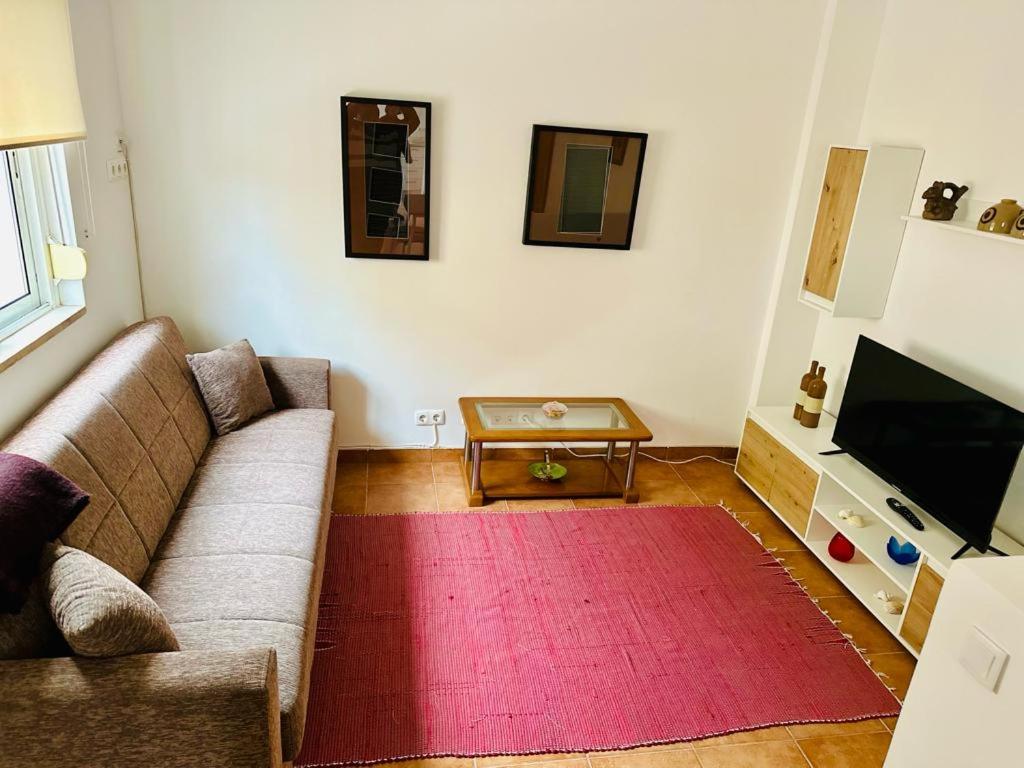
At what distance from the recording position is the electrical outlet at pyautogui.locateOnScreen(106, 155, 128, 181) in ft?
9.97

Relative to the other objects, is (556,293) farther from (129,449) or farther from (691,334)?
(129,449)

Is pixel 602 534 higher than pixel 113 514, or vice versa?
pixel 113 514

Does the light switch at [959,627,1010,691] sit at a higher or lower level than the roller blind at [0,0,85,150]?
lower

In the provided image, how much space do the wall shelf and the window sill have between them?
10.6ft

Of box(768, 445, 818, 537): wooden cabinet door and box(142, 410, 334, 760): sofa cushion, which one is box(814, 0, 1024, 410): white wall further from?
box(142, 410, 334, 760): sofa cushion

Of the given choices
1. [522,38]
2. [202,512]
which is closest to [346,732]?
[202,512]

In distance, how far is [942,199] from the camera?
292 cm

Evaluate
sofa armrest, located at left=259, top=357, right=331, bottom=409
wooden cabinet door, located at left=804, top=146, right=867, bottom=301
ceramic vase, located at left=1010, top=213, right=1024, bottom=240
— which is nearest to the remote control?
wooden cabinet door, located at left=804, top=146, right=867, bottom=301

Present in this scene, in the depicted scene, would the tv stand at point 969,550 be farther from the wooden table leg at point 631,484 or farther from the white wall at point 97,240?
the white wall at point 97,240

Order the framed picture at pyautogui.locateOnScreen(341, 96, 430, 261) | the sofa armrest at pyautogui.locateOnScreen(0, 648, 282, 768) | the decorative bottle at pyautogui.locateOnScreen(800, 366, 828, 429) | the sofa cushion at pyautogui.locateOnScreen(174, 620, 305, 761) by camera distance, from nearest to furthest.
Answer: the sofa armrest at pyautogui.locateOnScreen(0, 648, 282, 768) → the sofa cushion at pyautogui.locateOnScreen(174, 620, 305, 761) → the framed picture at pyautogui.locateOnScreen(341, 96, 430, 261) → the decorative bottle at pyautogui.locateOnScreen(800, 366, 828, 429)

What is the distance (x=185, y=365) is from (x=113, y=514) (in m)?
1.09

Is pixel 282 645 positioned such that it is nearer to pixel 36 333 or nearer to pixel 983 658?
pixel 36 333

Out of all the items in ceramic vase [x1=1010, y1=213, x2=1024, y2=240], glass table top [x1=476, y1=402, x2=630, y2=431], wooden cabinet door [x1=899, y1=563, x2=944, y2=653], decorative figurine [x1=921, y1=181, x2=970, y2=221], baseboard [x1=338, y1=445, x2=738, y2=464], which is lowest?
baseboard [x1=338, y1=445, x2=738, y2=464]

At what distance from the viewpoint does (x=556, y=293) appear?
377 centimetres
